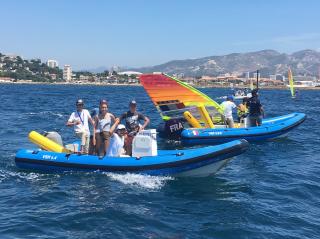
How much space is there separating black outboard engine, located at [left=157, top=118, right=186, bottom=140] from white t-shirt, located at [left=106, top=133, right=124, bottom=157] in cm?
658

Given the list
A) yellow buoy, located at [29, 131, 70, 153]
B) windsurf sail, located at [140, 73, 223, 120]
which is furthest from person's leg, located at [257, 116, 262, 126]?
yellow buoy, located at [29, 131, 70, 153]

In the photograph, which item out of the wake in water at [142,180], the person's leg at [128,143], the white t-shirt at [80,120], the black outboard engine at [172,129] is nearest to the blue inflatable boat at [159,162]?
the wake in water at [142,180]

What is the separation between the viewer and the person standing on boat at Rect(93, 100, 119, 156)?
11102 millimetres

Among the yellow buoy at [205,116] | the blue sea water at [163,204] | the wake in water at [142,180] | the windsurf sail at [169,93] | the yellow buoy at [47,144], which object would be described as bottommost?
the blue sea water at [163,204]

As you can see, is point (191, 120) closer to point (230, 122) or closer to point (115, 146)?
point (230, 122)

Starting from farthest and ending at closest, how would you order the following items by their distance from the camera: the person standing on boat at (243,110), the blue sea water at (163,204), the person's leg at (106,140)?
the person standing on boat at (243,110)
the person's leg at (106,140)
the blue sea water at (163,204)

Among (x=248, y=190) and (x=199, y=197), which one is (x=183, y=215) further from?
(x=248, y=190)

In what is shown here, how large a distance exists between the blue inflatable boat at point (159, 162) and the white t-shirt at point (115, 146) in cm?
20

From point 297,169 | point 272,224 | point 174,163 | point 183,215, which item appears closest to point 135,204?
point 183,215

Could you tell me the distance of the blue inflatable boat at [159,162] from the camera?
1085 centimetres

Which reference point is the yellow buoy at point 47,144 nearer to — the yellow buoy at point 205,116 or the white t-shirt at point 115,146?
the white t-shirt at point 115,146

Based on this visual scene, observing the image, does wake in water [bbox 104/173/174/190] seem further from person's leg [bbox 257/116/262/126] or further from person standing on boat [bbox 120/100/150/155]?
A: person's leg [bbox 257/116/262/126]

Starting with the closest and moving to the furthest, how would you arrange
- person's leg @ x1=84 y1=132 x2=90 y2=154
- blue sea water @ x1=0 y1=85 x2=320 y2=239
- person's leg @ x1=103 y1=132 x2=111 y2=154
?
blue sea water @ x1=0 y1=85 x2=320 y2=239 < person's leg @ x1=103 y1=132 x2=111 y2=154 < person's leg @ x1=84 y1=132 x2=90 y2=154

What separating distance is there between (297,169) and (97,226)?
725cm
